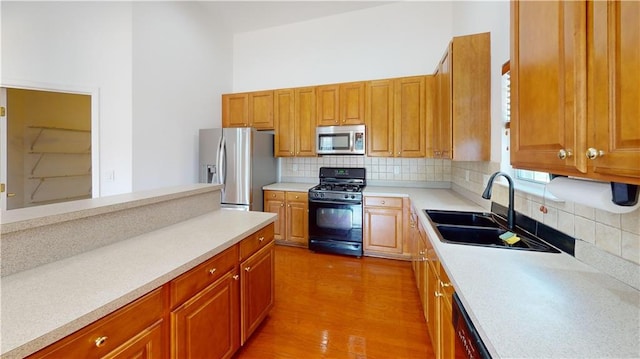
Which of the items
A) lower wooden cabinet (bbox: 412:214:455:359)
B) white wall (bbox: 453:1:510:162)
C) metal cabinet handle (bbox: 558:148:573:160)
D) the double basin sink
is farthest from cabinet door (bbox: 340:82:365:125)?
metal cabinet handle (bbox: 558:148:573:160)

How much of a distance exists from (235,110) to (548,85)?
407cm

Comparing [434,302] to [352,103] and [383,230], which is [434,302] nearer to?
[383,230]

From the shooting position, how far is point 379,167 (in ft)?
12.9

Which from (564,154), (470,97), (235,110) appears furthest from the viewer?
(235,110)

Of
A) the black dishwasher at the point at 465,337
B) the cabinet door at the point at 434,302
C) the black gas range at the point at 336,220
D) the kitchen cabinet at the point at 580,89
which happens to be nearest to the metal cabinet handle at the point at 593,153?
the kitchen cabinet at the point at 580,89

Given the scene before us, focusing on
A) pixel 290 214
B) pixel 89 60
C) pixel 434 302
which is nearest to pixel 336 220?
pixel 290 214

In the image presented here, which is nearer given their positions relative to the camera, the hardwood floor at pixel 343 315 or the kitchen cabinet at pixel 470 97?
the hardwood floor at pixel 343 315

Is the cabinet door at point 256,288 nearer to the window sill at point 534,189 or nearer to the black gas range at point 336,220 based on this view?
the black gas range at point 336,220

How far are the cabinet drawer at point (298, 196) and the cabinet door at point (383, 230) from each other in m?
0.86

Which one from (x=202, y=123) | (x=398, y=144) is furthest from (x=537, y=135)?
(x=202, y=123)

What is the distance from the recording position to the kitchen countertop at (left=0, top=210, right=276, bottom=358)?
0.72m

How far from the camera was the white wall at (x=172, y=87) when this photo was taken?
9.57 feet

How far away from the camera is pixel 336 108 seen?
3.72 m

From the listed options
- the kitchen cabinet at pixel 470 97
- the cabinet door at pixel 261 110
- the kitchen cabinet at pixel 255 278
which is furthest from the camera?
the cabinet door at pixel 261 110
